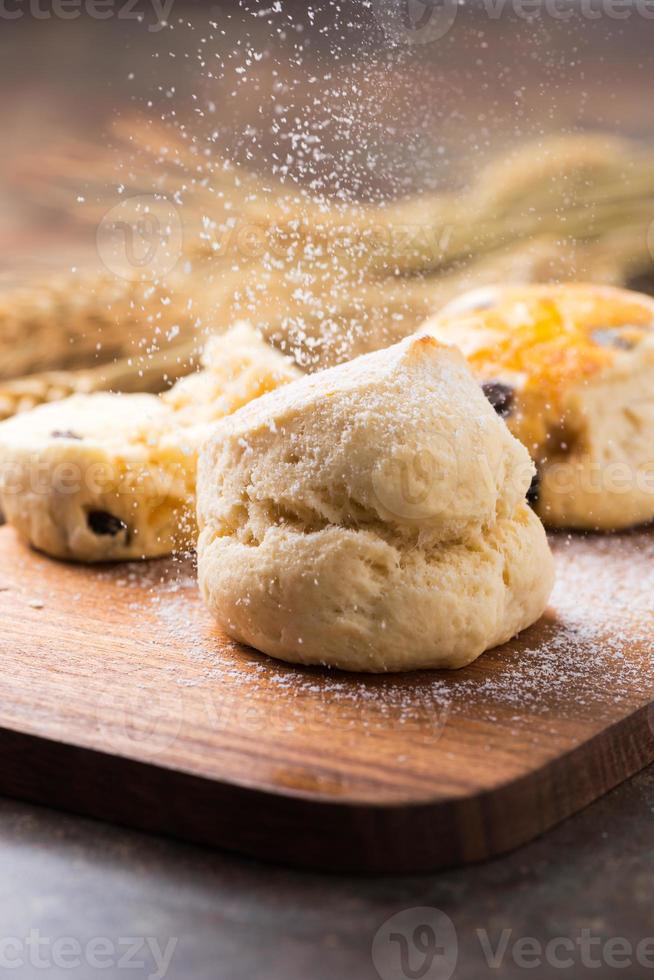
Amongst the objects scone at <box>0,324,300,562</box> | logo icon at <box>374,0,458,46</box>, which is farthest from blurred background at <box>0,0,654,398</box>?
scone at <box>0,324,300,562</box>

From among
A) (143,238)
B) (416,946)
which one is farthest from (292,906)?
(143,238)

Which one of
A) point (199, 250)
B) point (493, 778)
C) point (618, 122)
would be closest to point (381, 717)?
point (493, 778)

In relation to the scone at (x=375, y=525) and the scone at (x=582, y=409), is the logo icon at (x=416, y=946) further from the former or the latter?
the scone at (x=582, y=409)

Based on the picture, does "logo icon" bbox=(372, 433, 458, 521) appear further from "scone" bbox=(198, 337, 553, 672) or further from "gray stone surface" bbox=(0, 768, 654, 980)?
"gray stone surface" bbox=(0, 768, 654, 980)

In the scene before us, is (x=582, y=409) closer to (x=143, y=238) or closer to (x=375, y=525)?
(x=375, y=525)

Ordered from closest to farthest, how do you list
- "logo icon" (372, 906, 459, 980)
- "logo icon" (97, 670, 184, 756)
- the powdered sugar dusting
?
"logo icon" (372, 906, 459, 980)
"logo icon" (97, 670, 184, 756)
the powdered sugar dusting

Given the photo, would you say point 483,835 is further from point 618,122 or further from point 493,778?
point 618,122

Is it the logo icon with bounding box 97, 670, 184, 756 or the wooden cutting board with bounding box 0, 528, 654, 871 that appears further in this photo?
the logo icon with bounding box 97, 670, 184, 756
